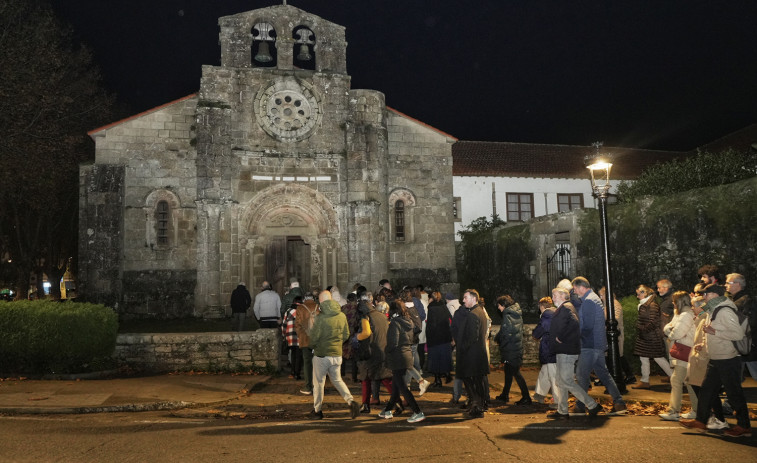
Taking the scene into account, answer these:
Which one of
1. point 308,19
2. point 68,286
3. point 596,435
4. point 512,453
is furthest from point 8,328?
point 68,286

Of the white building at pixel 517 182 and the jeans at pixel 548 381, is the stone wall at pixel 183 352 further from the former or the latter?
the white building at pixel 517 182

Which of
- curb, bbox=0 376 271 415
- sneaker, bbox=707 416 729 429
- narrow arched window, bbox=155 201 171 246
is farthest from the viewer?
narrow arched window, bbox=155 201 171 246

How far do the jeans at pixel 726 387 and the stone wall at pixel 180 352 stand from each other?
8354 mm

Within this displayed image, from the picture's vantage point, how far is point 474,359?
315 inches

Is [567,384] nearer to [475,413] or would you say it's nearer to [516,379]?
[475,413]

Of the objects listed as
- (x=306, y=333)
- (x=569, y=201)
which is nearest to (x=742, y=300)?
(x=306, y=333)

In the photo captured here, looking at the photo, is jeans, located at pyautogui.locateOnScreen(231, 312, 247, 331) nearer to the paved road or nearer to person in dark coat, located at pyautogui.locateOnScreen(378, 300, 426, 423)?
the paved road

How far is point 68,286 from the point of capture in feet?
229

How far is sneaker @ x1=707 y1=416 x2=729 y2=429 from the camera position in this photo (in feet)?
22.5

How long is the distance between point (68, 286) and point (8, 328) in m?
66.4

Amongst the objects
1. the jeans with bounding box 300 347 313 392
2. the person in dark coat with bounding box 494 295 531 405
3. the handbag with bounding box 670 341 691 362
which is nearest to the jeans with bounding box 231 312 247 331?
the jeans with bounding box 300 347 313 392

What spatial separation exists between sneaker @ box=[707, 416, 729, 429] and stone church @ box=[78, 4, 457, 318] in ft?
44.8

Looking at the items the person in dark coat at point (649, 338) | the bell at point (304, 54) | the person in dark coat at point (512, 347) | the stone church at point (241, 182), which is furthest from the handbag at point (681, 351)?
the bell at point (304, 54)

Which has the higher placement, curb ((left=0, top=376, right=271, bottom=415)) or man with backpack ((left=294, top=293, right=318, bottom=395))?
man with backpack ((left=294, top=293, right=318, bottom=395))
